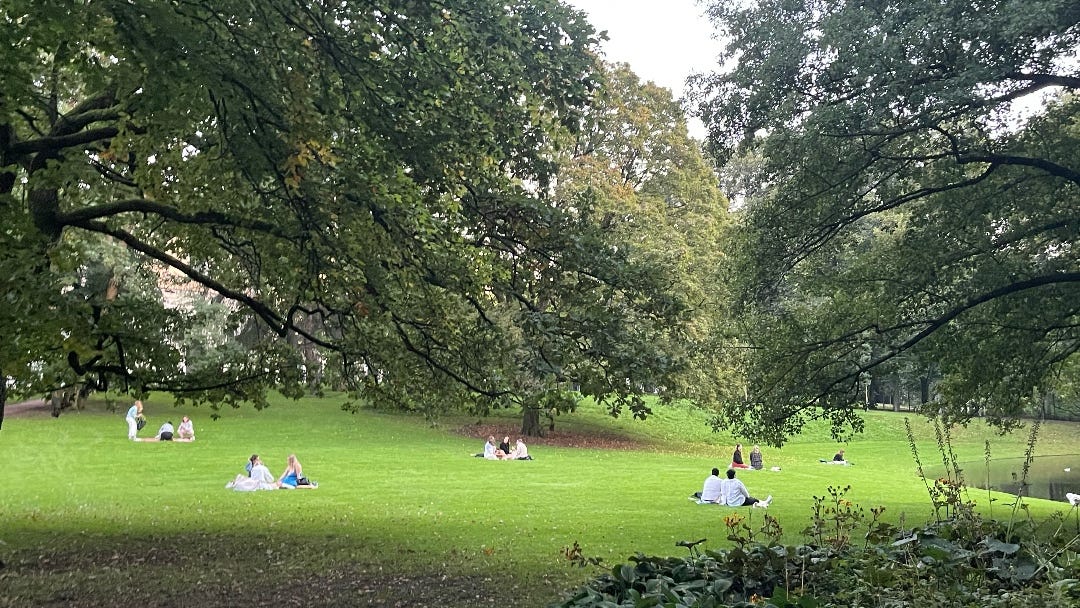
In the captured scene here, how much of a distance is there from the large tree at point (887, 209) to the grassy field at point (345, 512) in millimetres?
2876

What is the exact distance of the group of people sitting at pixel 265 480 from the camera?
793 inches

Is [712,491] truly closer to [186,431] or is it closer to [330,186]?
[330,186]

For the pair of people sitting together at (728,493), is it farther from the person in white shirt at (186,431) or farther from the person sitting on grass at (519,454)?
the person in white shirt at (186,431)

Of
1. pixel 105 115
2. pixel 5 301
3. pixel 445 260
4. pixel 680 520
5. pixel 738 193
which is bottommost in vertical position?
pixel 680 520

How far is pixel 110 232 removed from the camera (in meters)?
A: 11.9

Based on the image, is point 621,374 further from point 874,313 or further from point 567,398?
point 874,313

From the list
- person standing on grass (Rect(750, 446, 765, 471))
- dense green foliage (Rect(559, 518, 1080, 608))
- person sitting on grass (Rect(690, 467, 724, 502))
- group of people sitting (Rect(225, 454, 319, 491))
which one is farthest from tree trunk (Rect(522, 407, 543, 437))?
dense green foliage (Rect(559, 518, 1080, 608))

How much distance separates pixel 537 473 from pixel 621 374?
14496 mm

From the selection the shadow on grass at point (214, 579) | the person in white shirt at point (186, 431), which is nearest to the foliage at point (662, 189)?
the person in white shirt at point (186, 431)

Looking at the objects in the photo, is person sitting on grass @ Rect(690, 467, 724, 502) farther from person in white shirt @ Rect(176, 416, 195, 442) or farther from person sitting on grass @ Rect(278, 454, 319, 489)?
person in white shirt @ Rect(176, 416, 195, 442)

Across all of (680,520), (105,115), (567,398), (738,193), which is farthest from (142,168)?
(738,193)

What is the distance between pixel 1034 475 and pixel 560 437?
18.5m

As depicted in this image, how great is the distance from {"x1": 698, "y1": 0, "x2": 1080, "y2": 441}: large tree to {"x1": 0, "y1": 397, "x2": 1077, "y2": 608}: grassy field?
288cm

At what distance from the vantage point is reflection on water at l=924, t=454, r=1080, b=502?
2723 cm
